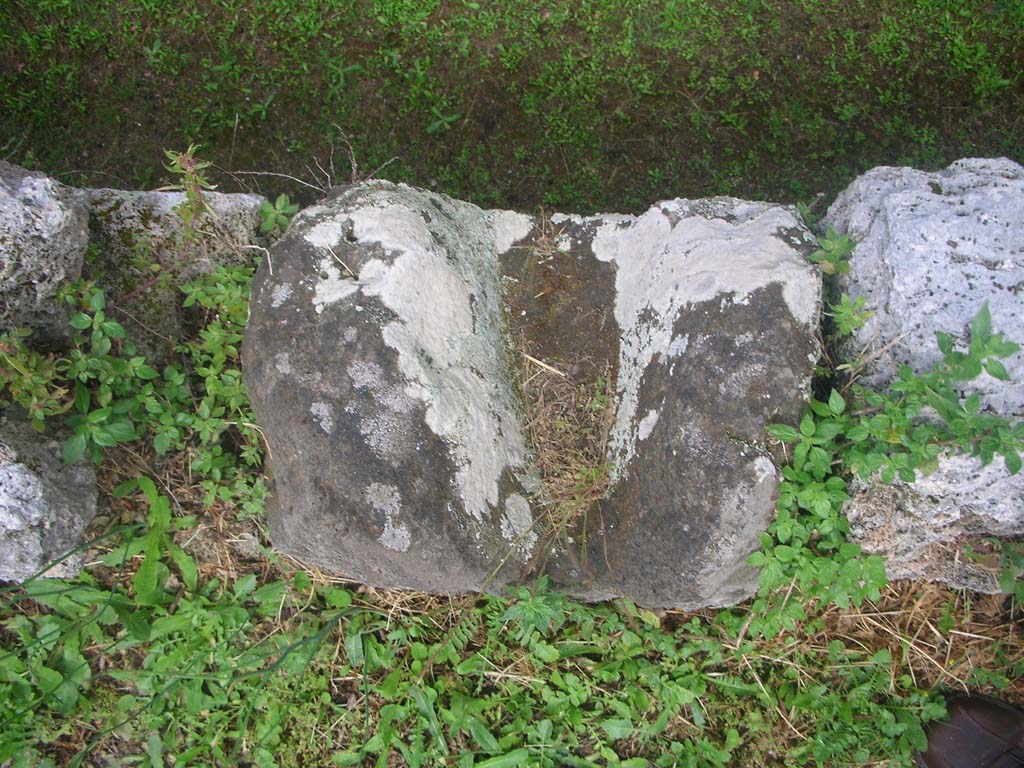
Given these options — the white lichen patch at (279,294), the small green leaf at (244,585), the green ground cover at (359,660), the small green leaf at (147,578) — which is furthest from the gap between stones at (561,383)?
the small green leaf at (147,578)

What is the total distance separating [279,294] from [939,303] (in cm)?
197

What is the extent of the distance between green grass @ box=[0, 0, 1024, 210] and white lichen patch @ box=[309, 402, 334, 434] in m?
1.61

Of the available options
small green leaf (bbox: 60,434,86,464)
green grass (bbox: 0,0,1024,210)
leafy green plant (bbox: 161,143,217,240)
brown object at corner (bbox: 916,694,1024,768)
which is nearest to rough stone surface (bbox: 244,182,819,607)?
leafy green plant (bbox: 161,143,217,240)

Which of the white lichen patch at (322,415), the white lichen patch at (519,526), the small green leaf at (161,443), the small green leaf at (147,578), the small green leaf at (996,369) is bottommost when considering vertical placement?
the small green leaf at (147,578)

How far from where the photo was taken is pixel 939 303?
2.09 m

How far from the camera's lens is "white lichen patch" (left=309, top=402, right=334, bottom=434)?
225cm

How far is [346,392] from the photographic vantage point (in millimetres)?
2246

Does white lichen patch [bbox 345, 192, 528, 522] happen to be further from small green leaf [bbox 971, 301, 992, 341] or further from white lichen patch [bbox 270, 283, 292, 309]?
small green leaf [bbox 971, 301, 992, 341]

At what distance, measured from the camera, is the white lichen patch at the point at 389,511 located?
2.26 meters

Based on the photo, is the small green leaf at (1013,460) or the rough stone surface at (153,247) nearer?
the small green leaf at (1013,460)

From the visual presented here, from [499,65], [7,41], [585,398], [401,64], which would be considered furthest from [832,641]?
[7,41]

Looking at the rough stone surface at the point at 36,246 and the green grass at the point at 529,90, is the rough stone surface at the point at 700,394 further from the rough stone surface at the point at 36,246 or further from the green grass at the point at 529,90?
the rough stone surface at the point at 36,246

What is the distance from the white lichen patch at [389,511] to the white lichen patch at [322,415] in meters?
0.22

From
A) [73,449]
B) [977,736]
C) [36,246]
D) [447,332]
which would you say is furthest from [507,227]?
[977,736]
